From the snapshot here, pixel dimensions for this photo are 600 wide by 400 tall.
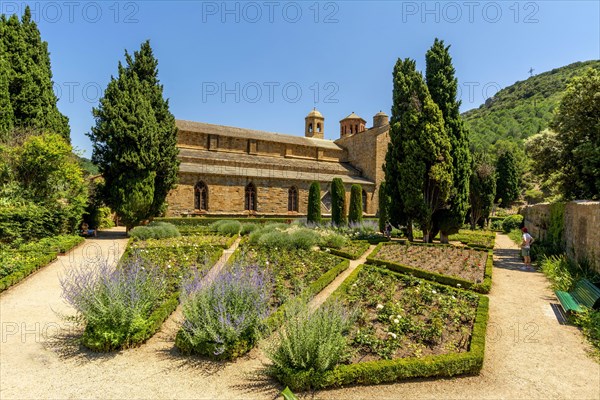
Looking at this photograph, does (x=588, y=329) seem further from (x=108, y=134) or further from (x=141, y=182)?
(x=108, y=134)

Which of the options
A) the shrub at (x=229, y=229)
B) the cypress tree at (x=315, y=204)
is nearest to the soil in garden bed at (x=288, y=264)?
the shrub at (x=229, y=229)

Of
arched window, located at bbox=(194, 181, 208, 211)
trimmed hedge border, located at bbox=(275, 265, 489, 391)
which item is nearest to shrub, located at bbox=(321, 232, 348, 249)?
trimmed hedge border, located at bbox=(275, 265, 489, 391)

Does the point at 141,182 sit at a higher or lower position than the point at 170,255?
higher

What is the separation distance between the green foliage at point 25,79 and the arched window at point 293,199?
17.6 m

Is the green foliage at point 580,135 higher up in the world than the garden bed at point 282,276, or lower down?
higher up

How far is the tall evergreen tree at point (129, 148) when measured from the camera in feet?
55.9

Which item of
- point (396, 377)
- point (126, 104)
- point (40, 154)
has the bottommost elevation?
point (396, 377)

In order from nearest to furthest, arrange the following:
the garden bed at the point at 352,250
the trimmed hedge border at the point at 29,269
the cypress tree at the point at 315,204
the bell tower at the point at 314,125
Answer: the trimmed hedge border at the point at 29,269
the garden bed at the point at 352,250
the cypress tree at the point at 315,204
the bell tower at the point at 314,125

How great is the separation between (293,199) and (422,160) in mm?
14494

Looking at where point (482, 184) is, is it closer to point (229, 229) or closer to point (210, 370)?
point (229, 229)

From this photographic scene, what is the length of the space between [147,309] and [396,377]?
4.44m

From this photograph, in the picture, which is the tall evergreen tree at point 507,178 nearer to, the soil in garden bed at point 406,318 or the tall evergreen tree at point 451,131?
the tall evergreen tree at point 451,131

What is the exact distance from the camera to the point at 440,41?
664 inches

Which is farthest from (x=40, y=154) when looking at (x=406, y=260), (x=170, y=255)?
(x=406, y=260)
